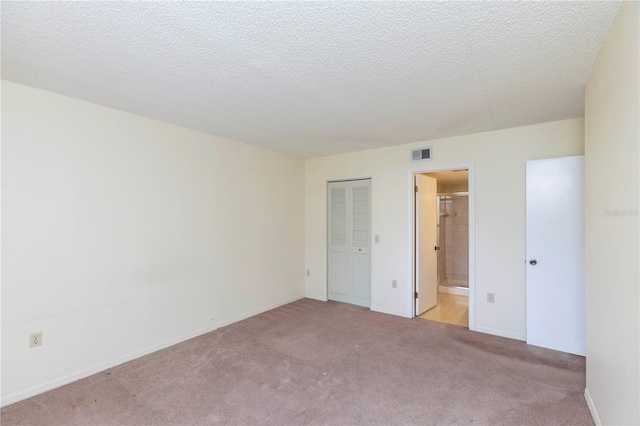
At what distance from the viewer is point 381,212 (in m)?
4.39

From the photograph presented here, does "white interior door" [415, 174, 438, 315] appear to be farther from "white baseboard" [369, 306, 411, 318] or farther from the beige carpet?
the beige carpet

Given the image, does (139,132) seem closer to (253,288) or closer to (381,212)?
(253,288)

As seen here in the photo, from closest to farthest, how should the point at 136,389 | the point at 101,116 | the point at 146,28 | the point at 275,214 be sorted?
the point at 146,28
the point at 136,389
the point at 101,116
the point at 275,214

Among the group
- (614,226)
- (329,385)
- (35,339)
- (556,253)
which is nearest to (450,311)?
(556,253)

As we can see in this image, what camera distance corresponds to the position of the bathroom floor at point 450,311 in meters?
4.01

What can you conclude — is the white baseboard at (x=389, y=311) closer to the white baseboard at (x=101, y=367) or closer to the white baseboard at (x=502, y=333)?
the white baseboard at (x=502, y=333)

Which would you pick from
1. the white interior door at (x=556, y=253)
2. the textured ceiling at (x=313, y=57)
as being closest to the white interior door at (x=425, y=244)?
the white interior door at (x=556, y=253)

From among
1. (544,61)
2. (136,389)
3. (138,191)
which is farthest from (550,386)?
(138,191)

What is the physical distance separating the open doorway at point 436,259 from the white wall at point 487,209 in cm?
18

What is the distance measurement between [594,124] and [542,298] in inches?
76.1

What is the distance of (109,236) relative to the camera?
110 inches

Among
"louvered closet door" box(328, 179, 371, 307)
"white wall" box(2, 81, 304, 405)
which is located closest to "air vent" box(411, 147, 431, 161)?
"louvered closet door" box(328, 179, 371, 307)

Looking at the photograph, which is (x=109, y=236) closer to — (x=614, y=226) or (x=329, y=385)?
(x=329, y=385)

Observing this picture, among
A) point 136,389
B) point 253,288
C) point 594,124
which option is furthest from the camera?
point 253,288
